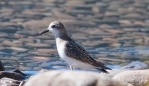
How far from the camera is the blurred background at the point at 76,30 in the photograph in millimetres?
12469

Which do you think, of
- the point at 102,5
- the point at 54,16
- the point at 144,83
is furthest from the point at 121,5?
the point at 144,83

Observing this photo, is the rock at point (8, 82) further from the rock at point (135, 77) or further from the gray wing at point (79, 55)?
the rock at point (135, 77)

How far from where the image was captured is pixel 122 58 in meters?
12.5

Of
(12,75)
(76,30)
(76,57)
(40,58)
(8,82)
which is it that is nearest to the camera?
(8,82)

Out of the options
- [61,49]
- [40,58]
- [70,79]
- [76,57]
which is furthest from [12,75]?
[70,79]

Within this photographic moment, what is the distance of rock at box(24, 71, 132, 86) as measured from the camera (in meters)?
6.42

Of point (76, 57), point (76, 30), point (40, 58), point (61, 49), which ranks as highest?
point (61, 49)

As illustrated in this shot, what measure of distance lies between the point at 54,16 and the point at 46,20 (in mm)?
536

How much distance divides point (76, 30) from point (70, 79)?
29.4ft

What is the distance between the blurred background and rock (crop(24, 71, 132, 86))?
4848mm

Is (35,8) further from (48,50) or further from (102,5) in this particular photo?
(48,50)

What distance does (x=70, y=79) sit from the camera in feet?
21.4

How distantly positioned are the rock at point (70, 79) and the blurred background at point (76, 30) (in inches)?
191

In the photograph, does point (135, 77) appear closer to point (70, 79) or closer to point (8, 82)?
point (8, 82)
